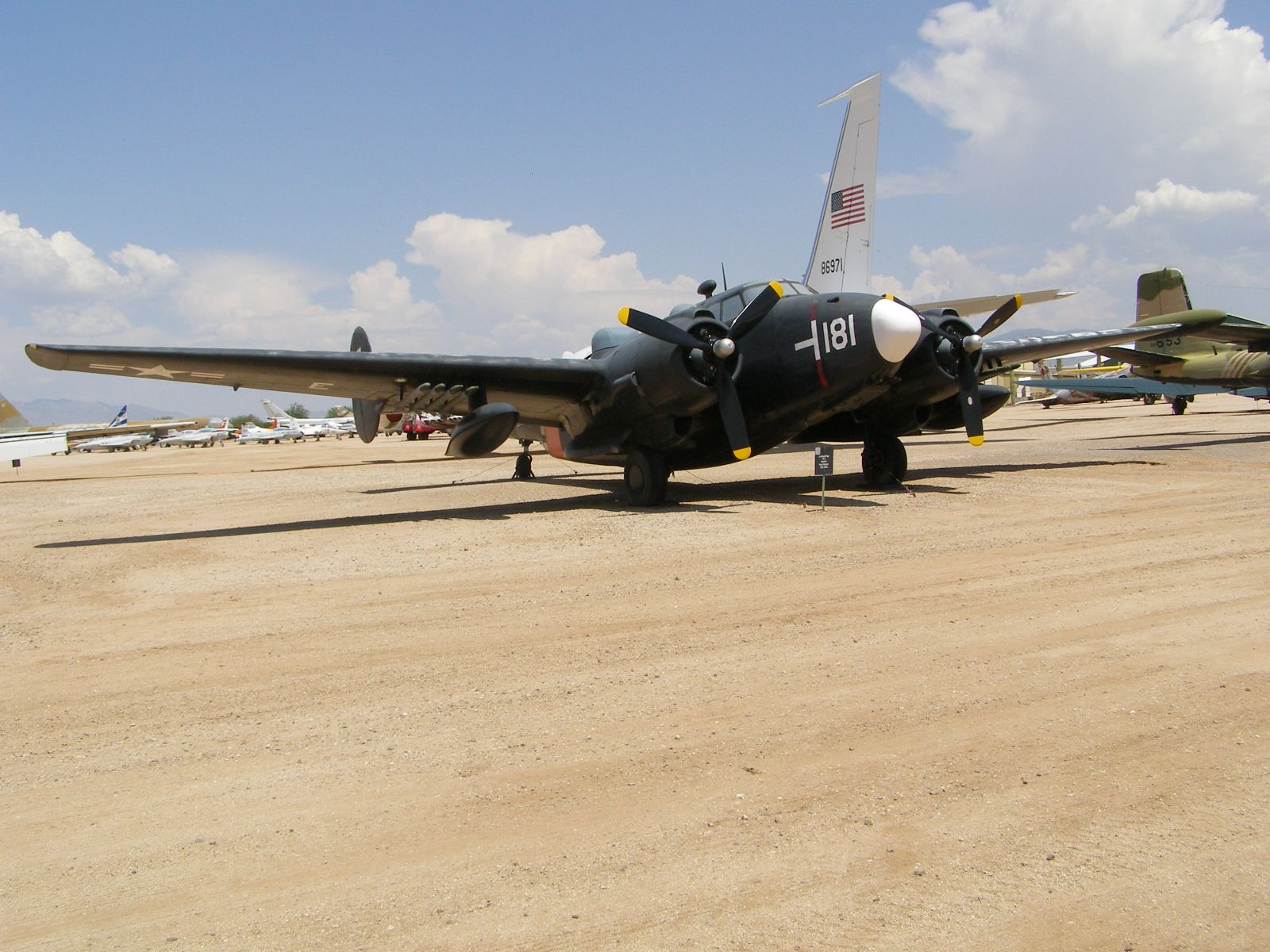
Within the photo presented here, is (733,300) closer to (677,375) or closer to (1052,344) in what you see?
(677,375)

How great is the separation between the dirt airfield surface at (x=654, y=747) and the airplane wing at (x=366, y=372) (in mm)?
3980

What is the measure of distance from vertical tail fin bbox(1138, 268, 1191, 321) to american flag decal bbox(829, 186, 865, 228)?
14186 mm

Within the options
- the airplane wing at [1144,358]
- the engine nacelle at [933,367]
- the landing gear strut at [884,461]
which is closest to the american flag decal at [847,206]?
the engine nacelle at [933,367]

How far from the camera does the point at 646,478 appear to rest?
54.9 ft

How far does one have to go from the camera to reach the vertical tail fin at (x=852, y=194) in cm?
2912

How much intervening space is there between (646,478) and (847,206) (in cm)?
1691

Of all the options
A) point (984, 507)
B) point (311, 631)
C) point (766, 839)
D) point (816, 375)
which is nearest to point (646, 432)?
point (816, 375)

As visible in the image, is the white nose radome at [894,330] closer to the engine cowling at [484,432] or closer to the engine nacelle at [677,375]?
the engine nacelle at [677,375]

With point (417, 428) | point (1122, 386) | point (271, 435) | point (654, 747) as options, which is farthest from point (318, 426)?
point (654, 747)

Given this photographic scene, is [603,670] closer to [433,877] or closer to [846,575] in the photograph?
[433,877]

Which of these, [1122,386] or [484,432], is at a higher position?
[1122,386]

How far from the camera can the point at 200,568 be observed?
11.6 metres

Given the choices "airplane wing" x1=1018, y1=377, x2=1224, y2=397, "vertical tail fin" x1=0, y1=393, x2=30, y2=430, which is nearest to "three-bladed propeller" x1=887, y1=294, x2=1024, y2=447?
"airplane wing" x1=1018, y1=377, x2=1224, y2=397

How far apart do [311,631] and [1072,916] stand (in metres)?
6.45
